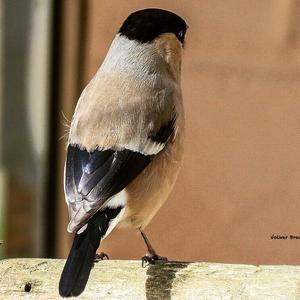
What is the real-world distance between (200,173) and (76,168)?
1.44 meters

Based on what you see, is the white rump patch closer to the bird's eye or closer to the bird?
the bird

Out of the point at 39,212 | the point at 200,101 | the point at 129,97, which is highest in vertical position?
the point at 129,97

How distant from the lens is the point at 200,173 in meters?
4.16

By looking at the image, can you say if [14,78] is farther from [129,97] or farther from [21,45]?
[129,97]

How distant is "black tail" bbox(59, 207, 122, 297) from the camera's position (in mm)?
2371

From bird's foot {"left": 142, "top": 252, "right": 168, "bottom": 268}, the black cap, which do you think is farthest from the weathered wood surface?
the black cap

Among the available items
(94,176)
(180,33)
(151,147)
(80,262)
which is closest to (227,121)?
(180,33)

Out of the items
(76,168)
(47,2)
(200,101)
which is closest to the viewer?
(76,168)

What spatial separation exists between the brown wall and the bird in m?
0.83

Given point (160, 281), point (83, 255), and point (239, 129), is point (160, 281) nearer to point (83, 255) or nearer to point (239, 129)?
point (83, 255)

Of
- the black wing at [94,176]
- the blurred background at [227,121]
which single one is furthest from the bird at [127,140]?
the blurred background at [227,121]

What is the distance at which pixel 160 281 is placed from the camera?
2.56 metres

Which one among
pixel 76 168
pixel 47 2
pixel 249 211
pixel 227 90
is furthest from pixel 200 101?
pixel 76 168

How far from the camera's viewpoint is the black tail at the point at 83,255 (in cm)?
237
